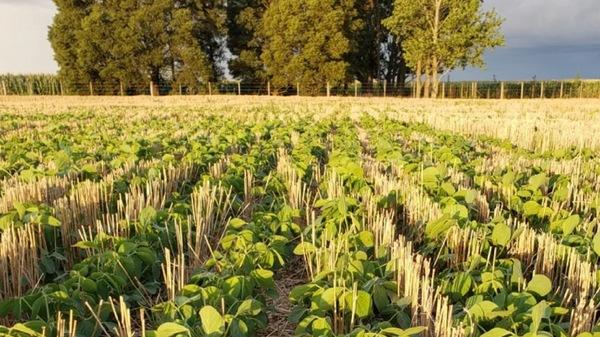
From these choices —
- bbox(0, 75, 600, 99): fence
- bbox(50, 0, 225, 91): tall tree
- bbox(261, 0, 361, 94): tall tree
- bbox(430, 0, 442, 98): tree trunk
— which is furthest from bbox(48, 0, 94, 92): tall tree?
bbox(430, 0, 442, 98): tree trunk

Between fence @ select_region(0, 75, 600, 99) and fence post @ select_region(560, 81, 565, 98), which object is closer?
fence @ select_region(0, 75, 600, 99)

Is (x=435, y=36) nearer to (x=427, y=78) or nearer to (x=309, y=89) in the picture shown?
(x=427, y=78)

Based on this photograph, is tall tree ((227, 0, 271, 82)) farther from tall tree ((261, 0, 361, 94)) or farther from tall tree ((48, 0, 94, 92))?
tall tree ((48, 0, 94, 92))

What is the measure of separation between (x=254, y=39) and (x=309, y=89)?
23.1ft

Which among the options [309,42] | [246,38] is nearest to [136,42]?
[246,38]

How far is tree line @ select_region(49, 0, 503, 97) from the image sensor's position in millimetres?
34375

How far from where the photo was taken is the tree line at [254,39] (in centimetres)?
3438

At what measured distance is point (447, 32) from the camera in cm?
3400

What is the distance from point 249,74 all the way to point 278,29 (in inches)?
197

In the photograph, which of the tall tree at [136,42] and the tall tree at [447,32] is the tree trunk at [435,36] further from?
the tall tree at [136,42]

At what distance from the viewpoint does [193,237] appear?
378 cm

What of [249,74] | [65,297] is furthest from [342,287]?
[249,74]

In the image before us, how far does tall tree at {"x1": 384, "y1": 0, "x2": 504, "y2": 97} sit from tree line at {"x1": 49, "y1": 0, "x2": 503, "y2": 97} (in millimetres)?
68

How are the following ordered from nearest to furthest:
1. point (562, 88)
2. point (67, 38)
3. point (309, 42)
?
point (309, 42)
point (67, 38)
point (562, 88)
